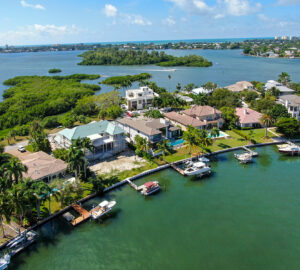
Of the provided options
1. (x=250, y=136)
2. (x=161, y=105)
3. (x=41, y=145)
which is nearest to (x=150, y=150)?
(x=41, y=145)

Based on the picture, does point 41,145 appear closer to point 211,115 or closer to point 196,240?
point 196,240

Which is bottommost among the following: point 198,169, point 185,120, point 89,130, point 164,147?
point 198,169

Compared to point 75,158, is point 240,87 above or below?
above

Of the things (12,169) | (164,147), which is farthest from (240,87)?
(12,169)

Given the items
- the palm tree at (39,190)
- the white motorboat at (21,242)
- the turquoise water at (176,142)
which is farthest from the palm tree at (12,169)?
the turquoise water at (176,142)

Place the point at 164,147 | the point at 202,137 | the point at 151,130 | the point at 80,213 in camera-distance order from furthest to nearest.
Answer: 1. the point at 151,130
2. the point at 202,137
3. the point at 164,147
4. the point at 80,213

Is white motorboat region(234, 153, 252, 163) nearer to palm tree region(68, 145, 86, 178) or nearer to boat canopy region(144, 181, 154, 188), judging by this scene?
boat canopy region(144, 181, 154, 188)

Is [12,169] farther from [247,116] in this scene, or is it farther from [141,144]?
[247,116]
